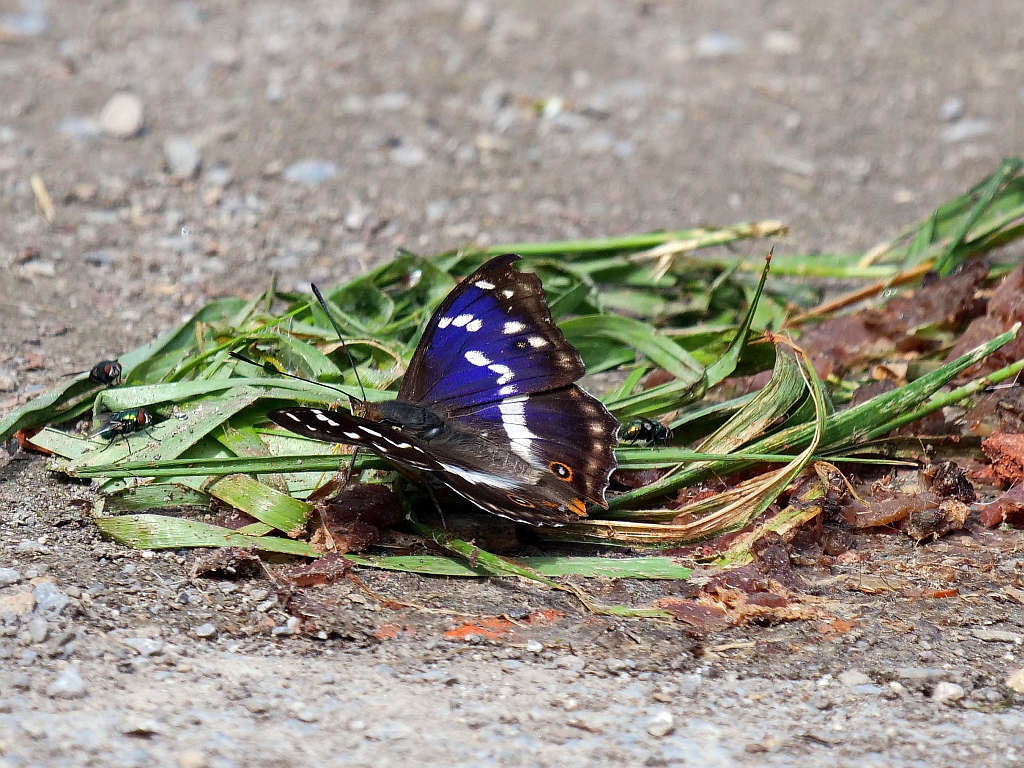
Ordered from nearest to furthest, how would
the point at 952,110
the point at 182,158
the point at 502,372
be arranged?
the point at 502,372
the point at 182,158
the point at 952,110

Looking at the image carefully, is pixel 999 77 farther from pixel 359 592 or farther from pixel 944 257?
pixel 359 592

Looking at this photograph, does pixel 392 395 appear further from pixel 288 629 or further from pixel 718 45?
pixel 718 45

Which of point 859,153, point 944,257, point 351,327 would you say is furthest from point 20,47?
point 944,257

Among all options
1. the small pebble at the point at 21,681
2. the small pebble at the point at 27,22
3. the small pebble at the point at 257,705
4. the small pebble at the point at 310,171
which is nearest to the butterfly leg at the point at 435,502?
the small pebble at the point at 257,705

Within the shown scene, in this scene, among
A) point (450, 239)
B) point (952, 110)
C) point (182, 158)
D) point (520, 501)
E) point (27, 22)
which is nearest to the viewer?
point (520, 501)

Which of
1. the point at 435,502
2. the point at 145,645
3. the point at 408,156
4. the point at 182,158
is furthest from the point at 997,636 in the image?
the point at 182,158

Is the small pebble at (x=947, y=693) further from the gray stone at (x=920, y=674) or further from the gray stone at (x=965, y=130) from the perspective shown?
the gray stone at (x=965, y=130)

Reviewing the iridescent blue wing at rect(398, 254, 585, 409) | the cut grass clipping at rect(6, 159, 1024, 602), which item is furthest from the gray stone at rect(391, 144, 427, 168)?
the iridescent blue wing at rect(398, 254, 585, 409)

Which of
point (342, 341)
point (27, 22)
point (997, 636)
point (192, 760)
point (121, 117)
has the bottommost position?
point (997, 636)
